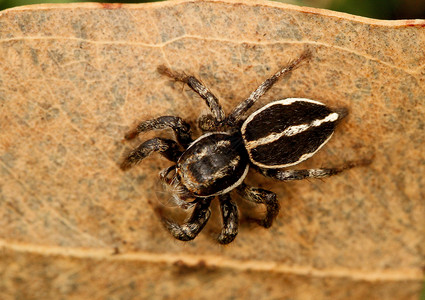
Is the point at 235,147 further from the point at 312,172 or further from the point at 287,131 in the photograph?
the point at 312,172

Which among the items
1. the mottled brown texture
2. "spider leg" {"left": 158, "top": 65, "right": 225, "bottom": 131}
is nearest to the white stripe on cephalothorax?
the mottled brown texture

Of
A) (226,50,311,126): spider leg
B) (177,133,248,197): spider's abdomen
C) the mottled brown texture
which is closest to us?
the mottled brown texture

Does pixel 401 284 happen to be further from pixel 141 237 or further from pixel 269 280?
pixel 141 237

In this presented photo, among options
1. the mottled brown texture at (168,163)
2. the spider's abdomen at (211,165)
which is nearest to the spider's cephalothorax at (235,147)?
the spider's abdomen at (211,165)

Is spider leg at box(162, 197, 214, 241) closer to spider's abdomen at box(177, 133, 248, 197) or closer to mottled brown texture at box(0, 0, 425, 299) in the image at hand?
mottled brown texture at box(0, 0, 425, 299)

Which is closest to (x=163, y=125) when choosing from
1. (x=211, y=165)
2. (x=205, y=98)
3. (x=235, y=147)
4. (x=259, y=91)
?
(x=205, y=98)

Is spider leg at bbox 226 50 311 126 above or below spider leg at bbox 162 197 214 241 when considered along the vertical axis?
above
